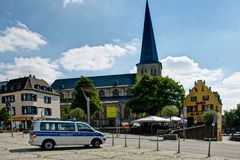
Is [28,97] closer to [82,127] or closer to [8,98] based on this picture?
[8,98]

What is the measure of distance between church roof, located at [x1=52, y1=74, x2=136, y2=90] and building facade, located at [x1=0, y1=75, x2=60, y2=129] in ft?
143

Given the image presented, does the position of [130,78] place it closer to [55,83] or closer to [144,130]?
[55,83]

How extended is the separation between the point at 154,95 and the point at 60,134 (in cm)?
3460

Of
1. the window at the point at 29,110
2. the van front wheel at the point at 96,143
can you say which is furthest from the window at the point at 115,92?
the van front wheel at the point at 96,143

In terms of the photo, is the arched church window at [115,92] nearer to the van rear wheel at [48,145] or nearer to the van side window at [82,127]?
the van side window at [82,127]

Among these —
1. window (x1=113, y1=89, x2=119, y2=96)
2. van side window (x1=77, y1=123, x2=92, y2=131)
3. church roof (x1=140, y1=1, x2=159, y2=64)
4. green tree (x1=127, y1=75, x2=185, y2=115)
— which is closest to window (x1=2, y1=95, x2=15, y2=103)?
green tree (x1=127, y1=75, x2=185, y2=115)

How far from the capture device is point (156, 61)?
110m

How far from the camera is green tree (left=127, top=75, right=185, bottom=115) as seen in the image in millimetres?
53156

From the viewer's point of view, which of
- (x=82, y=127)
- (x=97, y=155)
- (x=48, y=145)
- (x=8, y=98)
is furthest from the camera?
(x=8, y=98)

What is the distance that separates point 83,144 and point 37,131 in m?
3.02

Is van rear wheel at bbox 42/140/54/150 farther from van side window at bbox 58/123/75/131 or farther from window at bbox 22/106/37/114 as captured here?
window at bbox 22/106/37/114

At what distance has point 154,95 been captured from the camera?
5428 cm

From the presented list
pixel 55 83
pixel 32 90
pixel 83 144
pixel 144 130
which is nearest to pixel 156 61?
pixel 55 83

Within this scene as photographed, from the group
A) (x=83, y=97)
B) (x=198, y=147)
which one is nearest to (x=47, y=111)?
(x=83, y=97)
